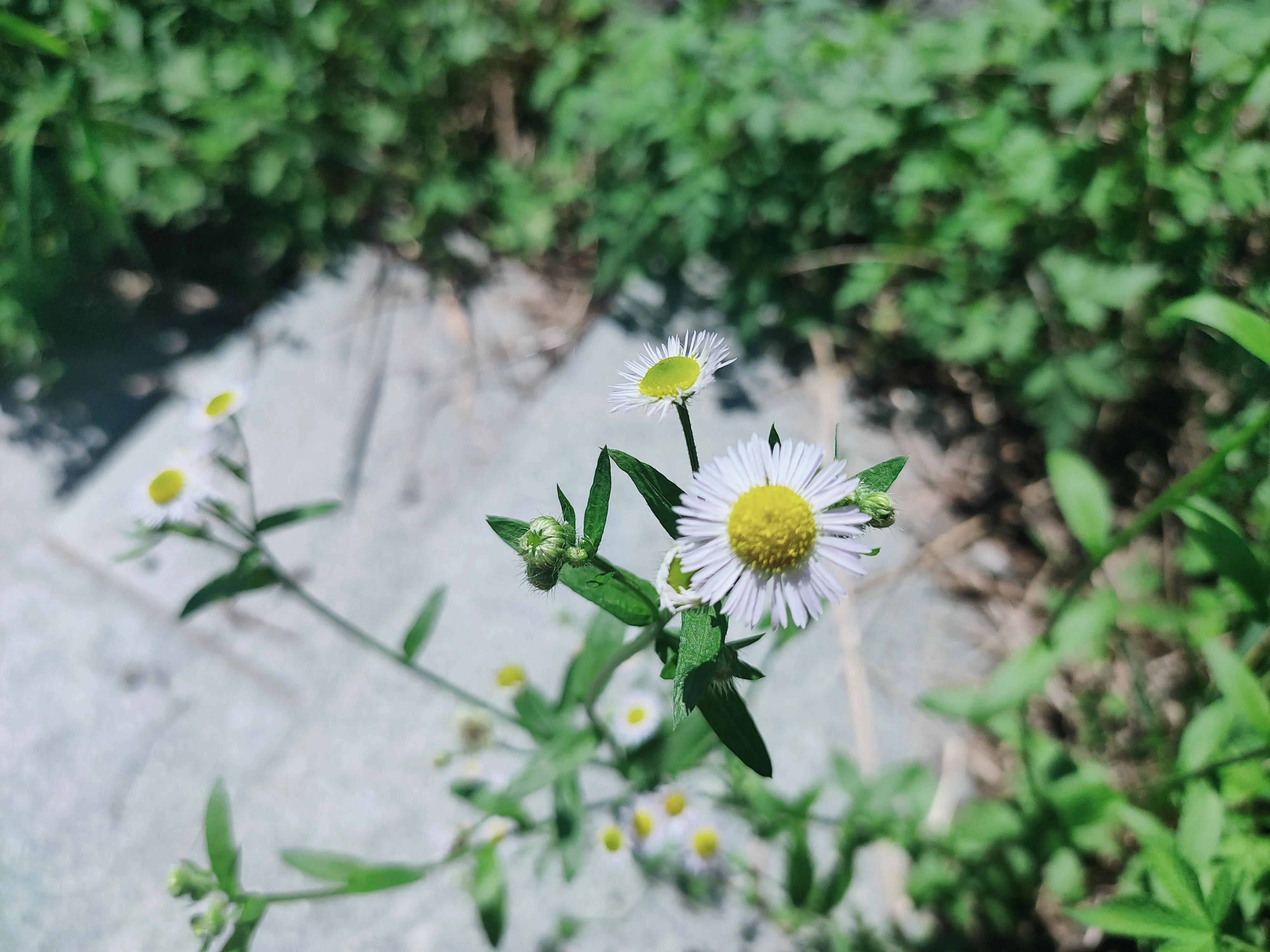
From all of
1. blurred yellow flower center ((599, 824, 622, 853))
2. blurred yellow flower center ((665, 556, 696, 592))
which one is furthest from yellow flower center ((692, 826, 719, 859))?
blurred yellow flower center ((665, 556, 696, 592))

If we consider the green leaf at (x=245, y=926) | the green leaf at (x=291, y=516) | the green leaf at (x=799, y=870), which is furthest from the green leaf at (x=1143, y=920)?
the green leaf at (x=291, y=516)

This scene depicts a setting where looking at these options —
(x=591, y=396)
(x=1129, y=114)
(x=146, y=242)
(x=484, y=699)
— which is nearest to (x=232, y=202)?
(x=146, y=242)

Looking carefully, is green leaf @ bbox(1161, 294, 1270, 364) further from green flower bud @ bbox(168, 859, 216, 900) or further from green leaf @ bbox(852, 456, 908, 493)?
green flower bud @ bbox(168, 859, 216, 900)

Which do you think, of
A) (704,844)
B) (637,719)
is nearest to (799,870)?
(704,844)

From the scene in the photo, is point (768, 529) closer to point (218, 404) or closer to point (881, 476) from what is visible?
point (881, 476)

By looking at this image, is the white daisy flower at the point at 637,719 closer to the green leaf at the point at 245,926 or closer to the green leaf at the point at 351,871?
the green leaf at the point at 351,871
